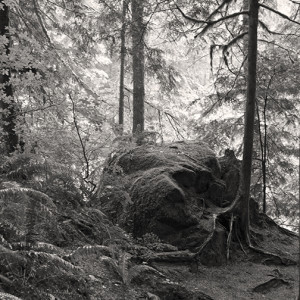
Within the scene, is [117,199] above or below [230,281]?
above

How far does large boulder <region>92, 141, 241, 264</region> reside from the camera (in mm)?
6812

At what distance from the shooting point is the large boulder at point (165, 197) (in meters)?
6.81

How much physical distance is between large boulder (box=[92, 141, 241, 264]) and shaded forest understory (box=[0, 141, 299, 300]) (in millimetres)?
20

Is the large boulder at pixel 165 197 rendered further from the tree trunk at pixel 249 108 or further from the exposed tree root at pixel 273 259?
the exposed tree root at pixel 273 259

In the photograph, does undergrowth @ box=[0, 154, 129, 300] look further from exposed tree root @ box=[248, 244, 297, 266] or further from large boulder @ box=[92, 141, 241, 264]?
exposed tree root @ box=[248, 244, 297, 266]

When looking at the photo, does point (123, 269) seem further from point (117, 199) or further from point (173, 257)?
point (117, 199)

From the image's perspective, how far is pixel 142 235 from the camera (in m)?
6.55

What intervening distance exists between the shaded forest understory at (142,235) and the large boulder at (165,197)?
0.02m

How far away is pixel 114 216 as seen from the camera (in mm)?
7133

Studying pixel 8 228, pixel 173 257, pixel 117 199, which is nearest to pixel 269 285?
pixel 173 257

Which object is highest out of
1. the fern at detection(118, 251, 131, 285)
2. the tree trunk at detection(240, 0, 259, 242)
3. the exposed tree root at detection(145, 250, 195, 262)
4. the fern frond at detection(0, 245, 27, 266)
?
the tree trunk at detection(240, 0, 259, 242)

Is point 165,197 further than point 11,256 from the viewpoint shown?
Yes

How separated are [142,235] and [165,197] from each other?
87 centimetres

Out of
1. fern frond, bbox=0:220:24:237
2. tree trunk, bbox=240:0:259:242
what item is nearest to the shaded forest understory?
fern frond, bbox=0:220:24:237
